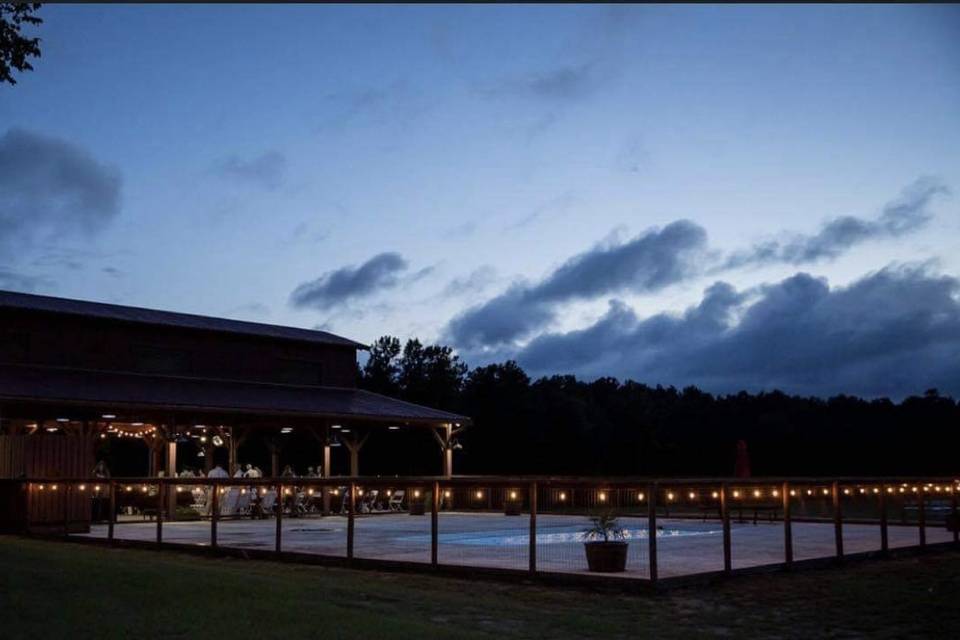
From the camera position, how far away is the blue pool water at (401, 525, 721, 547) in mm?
17656

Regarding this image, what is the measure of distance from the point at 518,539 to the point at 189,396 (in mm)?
11681

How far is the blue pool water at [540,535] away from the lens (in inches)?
695

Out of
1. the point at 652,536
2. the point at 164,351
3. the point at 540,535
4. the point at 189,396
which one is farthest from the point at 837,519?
the point at 164,351

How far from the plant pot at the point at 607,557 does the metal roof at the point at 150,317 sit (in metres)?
18.6

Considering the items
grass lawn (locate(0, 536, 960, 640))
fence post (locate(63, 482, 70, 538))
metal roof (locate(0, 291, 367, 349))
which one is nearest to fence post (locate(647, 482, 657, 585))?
grass lawn (locate(0, 536, 960, 640))

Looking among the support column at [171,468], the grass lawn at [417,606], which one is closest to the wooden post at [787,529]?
the grass lawn at [417,606]

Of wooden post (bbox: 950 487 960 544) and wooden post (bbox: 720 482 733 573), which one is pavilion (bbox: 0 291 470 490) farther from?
wooden post (bbox: 950 487 960 544)

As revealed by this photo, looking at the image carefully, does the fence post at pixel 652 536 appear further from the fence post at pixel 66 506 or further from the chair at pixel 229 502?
the chair at pixel 229 502

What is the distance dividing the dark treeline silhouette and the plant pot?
94.0ft

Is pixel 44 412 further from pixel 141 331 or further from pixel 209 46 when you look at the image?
pixel 209 46

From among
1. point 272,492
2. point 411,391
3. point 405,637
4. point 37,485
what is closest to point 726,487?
point 405,637

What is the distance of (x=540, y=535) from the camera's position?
18.8 meters

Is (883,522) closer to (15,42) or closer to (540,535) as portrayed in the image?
(540,535)

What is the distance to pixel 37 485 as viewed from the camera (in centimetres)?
1955
